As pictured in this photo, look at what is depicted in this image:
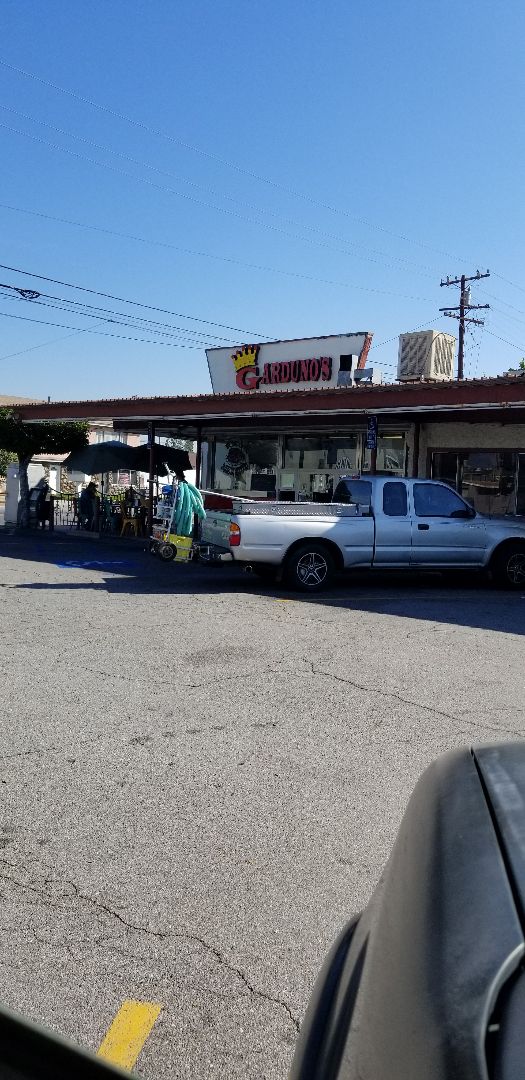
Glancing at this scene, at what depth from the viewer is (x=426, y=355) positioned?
24250mm

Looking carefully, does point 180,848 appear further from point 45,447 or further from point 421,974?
point 45,447

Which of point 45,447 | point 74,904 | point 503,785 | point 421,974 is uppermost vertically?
point 45,447

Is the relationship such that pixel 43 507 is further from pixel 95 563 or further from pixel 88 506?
pixel 95 563

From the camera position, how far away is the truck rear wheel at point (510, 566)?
14.1 meters

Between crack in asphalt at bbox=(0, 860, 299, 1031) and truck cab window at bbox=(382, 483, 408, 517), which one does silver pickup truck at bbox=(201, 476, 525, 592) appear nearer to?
truck cab window at bbox=(382, 483, 408, 517)

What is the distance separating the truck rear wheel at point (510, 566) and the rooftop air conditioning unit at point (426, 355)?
35.3 ft

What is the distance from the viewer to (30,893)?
11.3 ft

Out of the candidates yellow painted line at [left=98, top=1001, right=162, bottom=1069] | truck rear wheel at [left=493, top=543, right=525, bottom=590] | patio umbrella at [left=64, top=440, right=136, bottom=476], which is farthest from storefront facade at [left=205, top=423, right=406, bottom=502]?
yellow painted line at [left=98, top=1001, right=162, bottom=1069]

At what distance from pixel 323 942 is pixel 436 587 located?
11733 millimetres

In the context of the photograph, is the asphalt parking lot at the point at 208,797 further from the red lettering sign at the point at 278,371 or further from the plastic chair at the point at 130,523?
the red lettering sign at the point at 278,371

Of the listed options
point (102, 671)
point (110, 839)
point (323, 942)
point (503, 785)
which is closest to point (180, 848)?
point (110, 839)

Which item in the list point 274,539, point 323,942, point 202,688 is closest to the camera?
point 323,942

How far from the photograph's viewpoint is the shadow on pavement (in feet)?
37.3

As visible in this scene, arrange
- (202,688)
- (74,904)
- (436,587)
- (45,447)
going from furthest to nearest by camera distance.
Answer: (45,447), (436,587), (202,688), (74,904)
